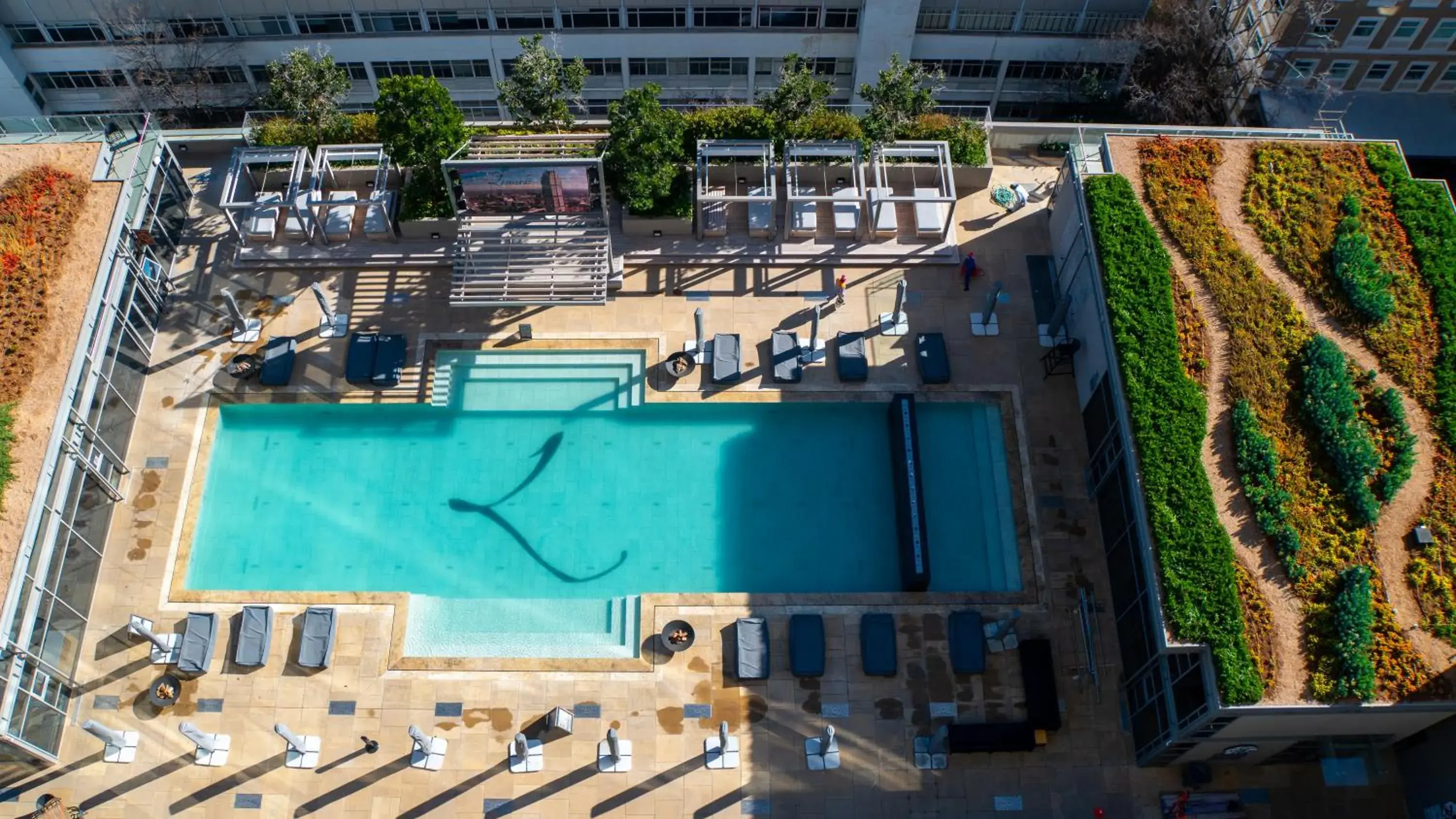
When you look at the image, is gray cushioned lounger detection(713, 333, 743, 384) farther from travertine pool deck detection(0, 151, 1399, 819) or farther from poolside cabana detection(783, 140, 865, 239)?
poolside cabana detection(783, 140, 865, 239)

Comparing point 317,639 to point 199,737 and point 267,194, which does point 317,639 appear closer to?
point 199,737

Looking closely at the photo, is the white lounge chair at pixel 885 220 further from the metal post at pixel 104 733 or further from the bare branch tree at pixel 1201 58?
the metal post at pixel 104 733

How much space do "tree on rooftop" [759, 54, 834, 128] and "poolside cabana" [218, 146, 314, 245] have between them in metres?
18.5

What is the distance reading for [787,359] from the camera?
38.9m

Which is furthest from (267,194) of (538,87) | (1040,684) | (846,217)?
(1040,684)

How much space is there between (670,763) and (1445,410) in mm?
26620

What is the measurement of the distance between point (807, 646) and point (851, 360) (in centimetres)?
1092

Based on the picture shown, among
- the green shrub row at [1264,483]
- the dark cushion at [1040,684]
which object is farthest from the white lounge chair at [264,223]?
the green shrub row at [1264,483]

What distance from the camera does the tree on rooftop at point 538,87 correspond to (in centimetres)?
4044

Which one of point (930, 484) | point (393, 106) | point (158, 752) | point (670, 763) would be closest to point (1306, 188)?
point (930, 484)

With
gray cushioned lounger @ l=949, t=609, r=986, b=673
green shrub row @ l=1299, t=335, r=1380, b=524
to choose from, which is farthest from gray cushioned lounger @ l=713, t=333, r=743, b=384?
green shrub row @ l=1299, t=335, r=1380, b=524

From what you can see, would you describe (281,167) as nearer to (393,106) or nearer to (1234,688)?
(393,106)

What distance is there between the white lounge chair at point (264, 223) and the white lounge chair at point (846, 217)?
21.9m

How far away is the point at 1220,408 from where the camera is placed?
3303cm
